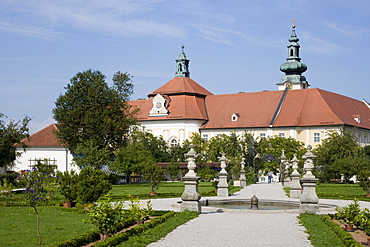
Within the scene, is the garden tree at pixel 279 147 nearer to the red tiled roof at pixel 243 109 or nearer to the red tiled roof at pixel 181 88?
the red tiled roof at pixel 243 109

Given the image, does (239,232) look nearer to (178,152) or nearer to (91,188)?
(91,188)

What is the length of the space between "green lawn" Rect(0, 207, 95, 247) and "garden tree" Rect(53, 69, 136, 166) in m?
28.0

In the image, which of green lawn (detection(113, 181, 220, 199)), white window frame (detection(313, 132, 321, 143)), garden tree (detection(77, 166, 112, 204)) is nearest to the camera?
garden tree (detection(77, 166, 112, 204))

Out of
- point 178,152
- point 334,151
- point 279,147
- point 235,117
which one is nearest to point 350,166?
point 334,151

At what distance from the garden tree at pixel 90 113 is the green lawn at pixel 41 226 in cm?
2799

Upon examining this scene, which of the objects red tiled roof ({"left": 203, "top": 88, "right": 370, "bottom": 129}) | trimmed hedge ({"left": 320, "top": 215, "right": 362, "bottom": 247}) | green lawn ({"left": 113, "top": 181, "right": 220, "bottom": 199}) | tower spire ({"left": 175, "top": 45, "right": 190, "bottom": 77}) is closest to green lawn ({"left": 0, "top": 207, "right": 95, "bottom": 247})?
trimmed hedge ({"left": 320, "top": 215, "right": 362, "bottom": 247})

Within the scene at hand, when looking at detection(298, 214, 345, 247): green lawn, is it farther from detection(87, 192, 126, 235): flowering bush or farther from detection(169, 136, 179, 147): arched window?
detection(169, 136, 179, 147): arched window

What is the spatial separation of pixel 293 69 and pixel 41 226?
77697 millimetres

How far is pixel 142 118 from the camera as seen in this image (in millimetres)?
74438

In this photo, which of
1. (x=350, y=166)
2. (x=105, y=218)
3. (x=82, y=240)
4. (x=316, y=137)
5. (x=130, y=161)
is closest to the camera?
(x=82, y=240)

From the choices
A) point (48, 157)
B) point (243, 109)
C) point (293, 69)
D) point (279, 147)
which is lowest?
point (48, 157)

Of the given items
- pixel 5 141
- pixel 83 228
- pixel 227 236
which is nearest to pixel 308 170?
pixel 227 236

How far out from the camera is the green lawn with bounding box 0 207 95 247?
41.8 feet

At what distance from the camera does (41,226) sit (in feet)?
50.0
